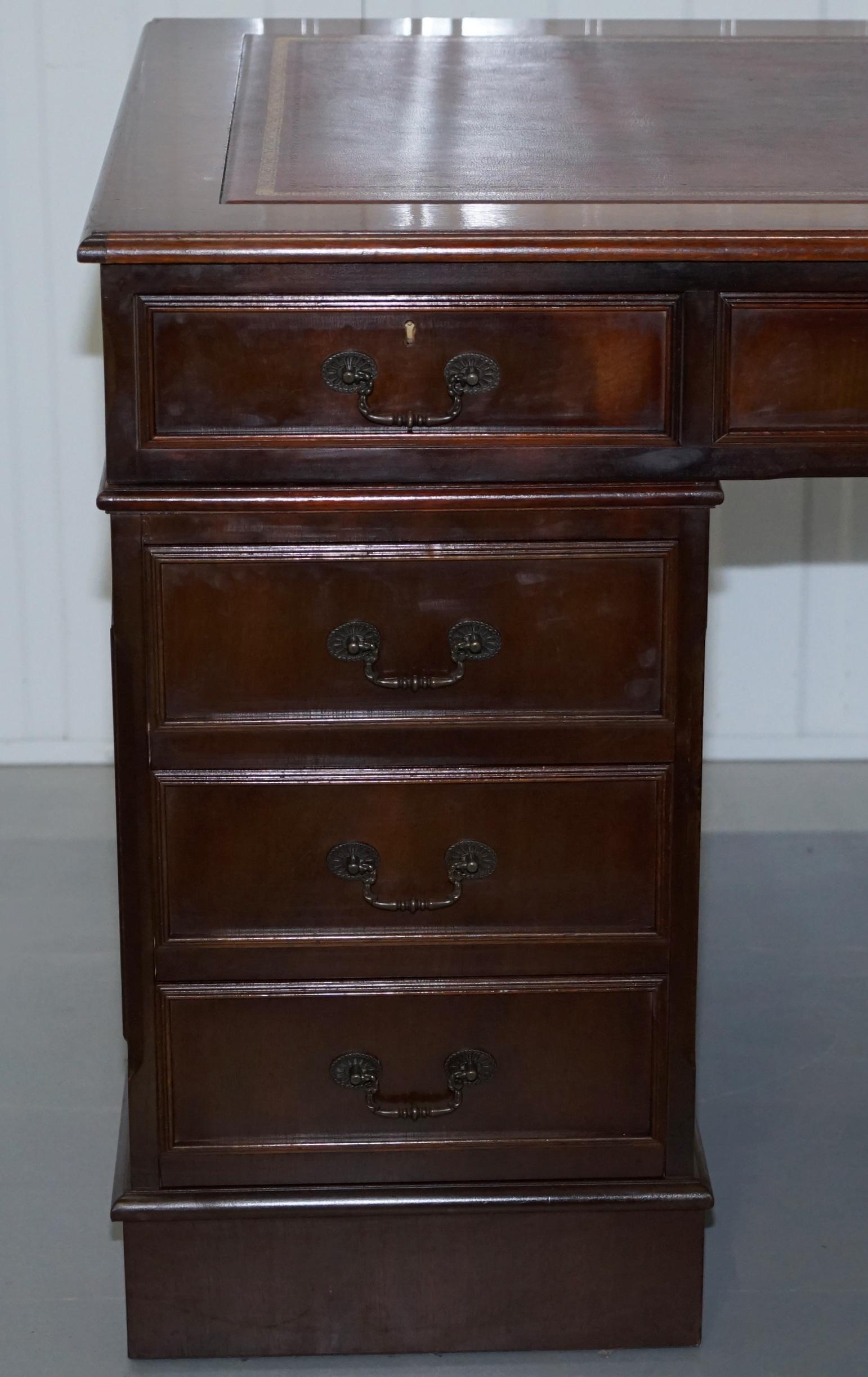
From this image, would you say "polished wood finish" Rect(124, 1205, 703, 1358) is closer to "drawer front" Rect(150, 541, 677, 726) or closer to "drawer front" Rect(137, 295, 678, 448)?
"drawer front" Rect(150, 541, 677, 726)

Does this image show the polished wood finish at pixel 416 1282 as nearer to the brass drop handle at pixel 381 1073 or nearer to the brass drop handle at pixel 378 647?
the brass drop handle at pixel 381 1073

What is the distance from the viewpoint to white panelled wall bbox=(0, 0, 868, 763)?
9.99 feet

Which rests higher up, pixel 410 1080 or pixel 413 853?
pixel 413 853

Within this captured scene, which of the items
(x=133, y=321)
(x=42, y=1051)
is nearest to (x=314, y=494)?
(x=133, y=321)

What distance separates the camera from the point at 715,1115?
2221 mm

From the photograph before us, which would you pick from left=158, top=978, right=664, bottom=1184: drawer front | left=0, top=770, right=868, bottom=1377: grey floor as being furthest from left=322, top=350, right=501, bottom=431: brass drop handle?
left=0, top=770, right=868, bottom=1377: grey floor

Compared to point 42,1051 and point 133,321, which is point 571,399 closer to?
point 133,321

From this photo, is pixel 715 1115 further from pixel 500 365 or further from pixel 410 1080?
pixel 500 365

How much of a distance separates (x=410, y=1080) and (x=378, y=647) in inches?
17.9

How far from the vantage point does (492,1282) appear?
1.83 metres

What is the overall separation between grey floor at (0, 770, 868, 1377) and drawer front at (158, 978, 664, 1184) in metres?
0.23

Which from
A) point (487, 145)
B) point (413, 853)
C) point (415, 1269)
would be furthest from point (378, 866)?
point (487, 145)

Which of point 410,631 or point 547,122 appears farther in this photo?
point 547,122

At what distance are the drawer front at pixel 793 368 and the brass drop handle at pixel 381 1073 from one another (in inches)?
26.1
